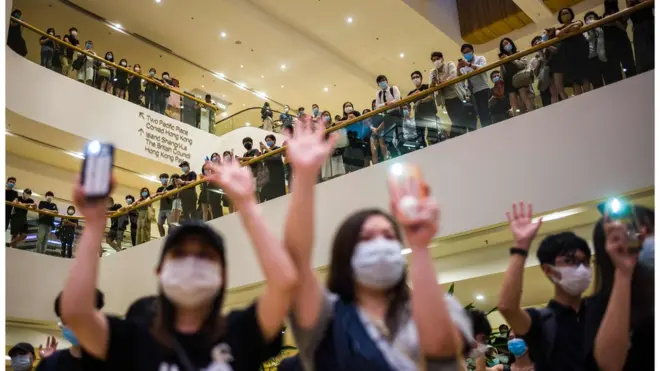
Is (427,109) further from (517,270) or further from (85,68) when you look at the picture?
(85,68)

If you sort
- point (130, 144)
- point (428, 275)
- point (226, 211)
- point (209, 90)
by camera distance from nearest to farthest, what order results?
point (428, 275), point (226, 211), point (130, 144), point (209, 90)

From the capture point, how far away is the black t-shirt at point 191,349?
1.79 metres

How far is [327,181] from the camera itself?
25.3 ft

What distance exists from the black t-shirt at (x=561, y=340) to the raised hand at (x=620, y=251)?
1.38 feet

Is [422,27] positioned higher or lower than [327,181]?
higher

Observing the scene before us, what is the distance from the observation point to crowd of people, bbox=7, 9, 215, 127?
10758 millimetres

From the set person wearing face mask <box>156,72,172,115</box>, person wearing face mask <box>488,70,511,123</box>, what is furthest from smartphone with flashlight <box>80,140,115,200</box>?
person wearing face mask <box>156,72,172,115</box>

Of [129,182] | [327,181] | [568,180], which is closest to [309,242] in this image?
[568,180]

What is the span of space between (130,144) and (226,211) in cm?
444

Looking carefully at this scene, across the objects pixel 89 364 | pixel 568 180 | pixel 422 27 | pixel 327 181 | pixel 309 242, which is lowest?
pixel 89 364

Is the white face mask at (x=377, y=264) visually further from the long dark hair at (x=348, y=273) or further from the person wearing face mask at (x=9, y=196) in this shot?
the person wearing face mask at (x=9, y=196)

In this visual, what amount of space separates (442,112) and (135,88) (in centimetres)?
717

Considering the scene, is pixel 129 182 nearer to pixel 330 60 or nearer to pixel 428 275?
pixel 330 60

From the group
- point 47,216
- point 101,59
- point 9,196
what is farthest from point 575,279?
point 101,59
